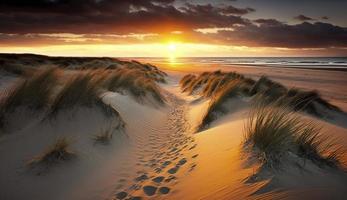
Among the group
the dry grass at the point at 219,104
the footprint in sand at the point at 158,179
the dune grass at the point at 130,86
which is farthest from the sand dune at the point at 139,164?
the dune grass at the point at 130,86

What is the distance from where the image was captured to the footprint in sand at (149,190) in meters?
3.11

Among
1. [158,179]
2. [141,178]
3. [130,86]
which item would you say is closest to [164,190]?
[158,179]

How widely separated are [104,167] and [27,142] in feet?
4.34

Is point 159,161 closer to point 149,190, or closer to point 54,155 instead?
point 149,190

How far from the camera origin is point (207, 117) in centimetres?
631

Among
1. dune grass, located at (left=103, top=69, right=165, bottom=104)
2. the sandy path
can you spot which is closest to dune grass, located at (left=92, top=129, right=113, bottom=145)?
the sandy path

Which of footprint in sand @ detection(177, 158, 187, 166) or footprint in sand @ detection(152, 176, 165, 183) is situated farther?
footprint in sand @ detection(177, 158, 187, 166)

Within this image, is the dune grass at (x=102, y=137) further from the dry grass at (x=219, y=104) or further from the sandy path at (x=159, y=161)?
the dry grass at (x=219, y=104)

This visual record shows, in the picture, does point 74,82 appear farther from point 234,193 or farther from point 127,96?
point 234,193

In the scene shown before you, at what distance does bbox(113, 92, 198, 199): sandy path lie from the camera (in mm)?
3195

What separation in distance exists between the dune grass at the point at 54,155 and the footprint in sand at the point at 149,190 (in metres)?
1.27

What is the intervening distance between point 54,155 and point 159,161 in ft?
5.15

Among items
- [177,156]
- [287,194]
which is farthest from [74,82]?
[287,194]

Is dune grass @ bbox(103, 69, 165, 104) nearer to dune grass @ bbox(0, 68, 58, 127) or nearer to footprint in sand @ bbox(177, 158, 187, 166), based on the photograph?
dune grass @ bbox(0, 68, 58, 127)
